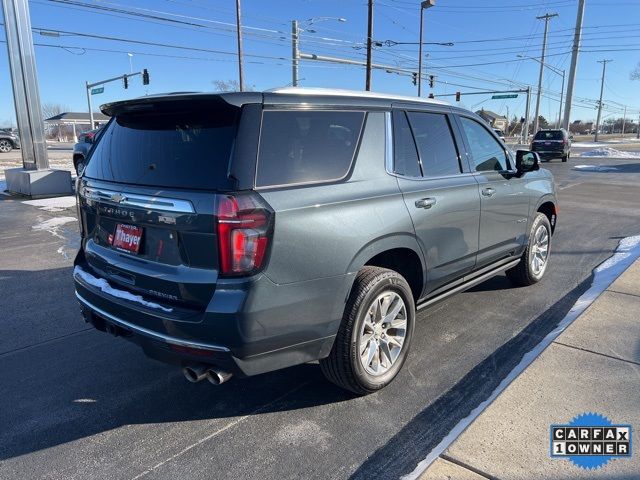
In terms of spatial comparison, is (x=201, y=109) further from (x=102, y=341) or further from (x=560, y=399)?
(x=560, y=399)

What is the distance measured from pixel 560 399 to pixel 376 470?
1264 mm

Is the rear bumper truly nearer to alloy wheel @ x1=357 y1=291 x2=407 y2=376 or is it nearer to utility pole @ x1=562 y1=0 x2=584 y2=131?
alloy wheel @ x1=357 y1=291 x2=407 y2=376

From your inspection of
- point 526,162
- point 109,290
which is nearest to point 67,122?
point 526,162

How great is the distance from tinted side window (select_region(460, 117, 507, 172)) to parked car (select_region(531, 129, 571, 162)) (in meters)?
25.5

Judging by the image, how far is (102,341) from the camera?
4.06 meters

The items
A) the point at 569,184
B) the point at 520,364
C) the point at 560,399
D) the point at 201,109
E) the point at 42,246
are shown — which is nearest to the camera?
the point at 201,109

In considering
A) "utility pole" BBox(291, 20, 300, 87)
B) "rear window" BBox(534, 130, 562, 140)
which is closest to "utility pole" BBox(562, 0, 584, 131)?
"rear window" BBox(534, 130, 562, 140)

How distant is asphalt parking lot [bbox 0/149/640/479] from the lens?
2.60 metres

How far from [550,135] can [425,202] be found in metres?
28.4

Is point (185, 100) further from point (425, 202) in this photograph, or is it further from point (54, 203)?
point (54, 203)

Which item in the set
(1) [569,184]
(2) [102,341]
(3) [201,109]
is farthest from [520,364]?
(1) [569,184]

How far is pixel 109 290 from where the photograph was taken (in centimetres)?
296

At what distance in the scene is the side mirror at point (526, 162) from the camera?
4.77 metres

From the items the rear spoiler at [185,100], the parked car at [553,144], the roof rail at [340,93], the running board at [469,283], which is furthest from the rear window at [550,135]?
the rear spoiler at [185,100]
